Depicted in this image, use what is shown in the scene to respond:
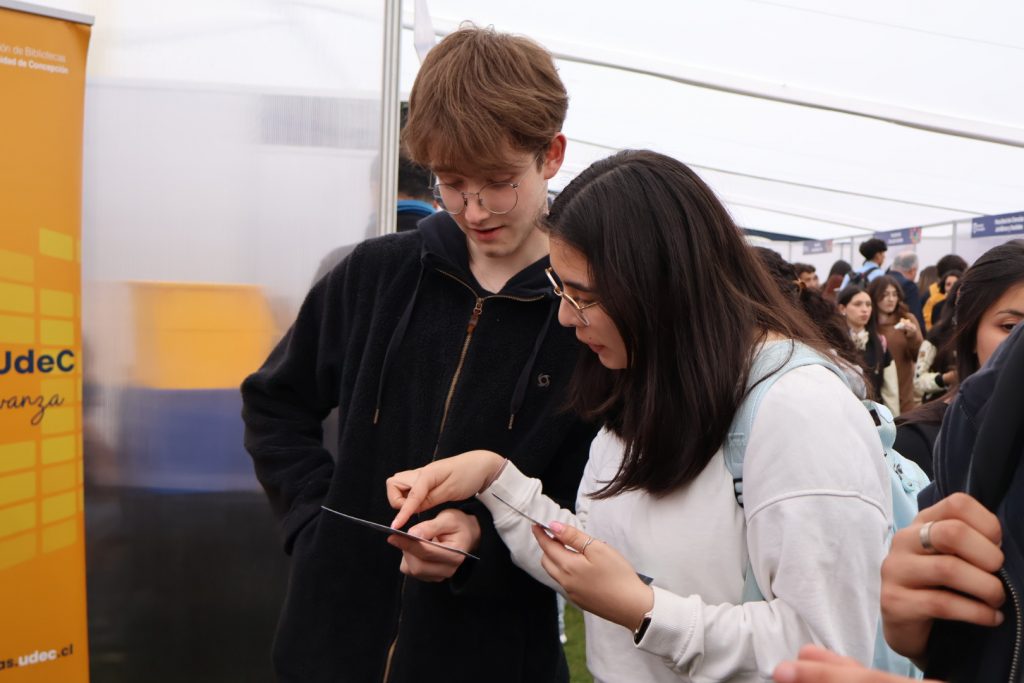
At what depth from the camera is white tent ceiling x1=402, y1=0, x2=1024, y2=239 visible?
709cm

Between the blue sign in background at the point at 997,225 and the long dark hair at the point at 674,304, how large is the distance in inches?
374

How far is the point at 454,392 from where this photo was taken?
1.63 m

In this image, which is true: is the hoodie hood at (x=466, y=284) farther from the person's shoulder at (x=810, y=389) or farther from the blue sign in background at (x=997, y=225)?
the blue sign in background at (x=997, y=225)

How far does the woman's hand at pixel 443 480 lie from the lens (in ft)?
4.72

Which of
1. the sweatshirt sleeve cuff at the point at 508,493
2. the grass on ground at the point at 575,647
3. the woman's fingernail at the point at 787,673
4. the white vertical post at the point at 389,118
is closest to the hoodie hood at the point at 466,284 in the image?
the sweatshirt sleeve cuff at the point at 508,493

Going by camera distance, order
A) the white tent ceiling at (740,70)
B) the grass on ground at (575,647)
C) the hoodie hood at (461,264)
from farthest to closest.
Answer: the grass on ground at (575,647) → the white tent ceiling at (740,70) → the hoodie hood at (461,264)

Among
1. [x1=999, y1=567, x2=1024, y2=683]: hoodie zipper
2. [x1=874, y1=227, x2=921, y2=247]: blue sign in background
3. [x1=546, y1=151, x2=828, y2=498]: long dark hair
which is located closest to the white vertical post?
[x1=546, y1=151, x2=828, y2=498]: long dark hair

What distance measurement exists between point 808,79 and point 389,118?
6289mm

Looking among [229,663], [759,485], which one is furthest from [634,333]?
[229,663]

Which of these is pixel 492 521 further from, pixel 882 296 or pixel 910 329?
pixel 882 296

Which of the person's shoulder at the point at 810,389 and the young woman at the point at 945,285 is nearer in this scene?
the person's shoulder at the point at 810,389

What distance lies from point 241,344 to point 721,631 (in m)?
2.25

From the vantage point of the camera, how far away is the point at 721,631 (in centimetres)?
117

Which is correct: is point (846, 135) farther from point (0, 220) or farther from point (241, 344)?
point (0, 220)
